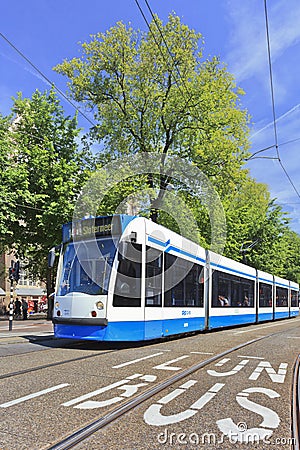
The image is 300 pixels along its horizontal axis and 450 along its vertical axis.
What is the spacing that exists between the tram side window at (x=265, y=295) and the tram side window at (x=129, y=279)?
1783 cm

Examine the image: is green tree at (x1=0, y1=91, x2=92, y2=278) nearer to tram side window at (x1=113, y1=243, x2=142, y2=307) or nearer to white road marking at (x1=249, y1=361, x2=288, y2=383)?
tram side window at (x1=113, y1=243, x2=142, y2=307)

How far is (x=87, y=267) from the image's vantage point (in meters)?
11.7

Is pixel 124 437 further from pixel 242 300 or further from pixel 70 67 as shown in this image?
pixel 70 67

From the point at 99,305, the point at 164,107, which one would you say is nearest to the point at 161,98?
the point at 164,107

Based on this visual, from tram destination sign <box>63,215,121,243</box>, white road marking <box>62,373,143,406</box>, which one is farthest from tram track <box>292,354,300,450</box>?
tram destination sign <box>63,215,121,243</box>

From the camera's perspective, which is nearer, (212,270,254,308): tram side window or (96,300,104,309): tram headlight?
(96,300,104,309): tram headlight

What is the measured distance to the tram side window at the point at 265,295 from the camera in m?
A: 28.4

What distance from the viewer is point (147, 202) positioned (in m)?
27.4

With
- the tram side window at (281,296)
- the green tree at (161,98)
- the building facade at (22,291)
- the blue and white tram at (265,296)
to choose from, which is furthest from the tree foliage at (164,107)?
the building facade at (22,291)

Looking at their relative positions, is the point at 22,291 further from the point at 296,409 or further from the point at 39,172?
the point at 296,409

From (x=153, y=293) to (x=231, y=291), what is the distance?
379 inches

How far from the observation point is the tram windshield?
11352mm

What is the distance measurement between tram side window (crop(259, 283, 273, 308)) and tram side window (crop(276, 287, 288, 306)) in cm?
291

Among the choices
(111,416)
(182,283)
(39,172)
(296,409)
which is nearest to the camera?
(111,416)
